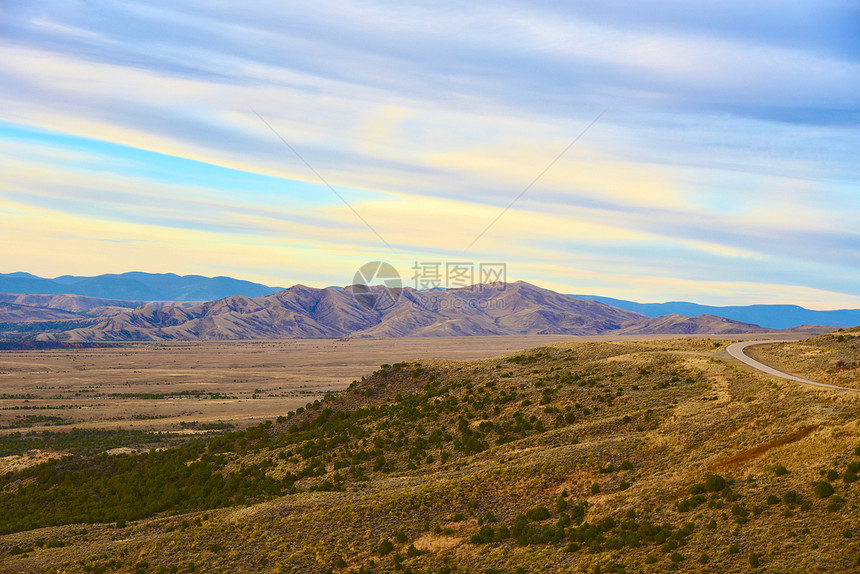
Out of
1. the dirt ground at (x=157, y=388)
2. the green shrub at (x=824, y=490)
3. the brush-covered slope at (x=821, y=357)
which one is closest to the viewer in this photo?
the green shrub at (x=824, y=490)

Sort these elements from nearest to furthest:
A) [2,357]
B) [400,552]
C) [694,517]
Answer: [694,517] < [400,552] < [2,357]

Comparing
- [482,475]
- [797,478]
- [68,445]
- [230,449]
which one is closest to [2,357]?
[68,445]

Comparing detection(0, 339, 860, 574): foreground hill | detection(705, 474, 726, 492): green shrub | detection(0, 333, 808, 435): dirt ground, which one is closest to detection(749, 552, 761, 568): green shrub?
detection(0, 339, 860, 574): foreground hill

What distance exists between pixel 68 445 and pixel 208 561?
155ft

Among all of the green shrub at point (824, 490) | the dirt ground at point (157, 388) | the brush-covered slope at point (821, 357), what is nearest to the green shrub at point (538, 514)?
the green shrub at point (824, 490)

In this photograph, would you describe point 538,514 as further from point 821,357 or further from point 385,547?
point 821,357

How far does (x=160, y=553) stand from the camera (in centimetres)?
2889

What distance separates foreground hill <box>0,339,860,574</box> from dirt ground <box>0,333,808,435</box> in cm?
3550

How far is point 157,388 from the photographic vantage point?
410ft

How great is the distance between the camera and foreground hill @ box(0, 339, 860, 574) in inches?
877

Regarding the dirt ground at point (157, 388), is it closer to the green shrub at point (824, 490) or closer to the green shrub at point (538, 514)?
the green shrub at point (538, 514)

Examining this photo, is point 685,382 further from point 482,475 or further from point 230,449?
point 230,449

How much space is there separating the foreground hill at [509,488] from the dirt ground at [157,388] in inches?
1398

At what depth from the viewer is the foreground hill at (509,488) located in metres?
22.3
